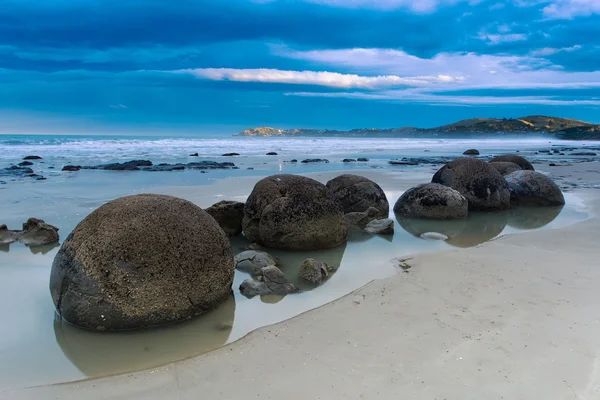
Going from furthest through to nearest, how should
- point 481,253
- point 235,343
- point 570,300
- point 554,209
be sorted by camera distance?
point 554,209, point 481,253, point 570,300, point 235,343

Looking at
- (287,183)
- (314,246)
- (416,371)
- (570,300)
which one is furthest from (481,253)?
(416,371)

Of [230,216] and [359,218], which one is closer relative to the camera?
[230,216]

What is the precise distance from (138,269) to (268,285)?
159cm

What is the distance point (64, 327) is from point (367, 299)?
119 inches

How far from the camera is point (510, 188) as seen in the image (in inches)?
457

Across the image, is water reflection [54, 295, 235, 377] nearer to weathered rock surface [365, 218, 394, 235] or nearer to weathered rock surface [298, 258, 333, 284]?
weathered rock surface [298, 258, 333, 284]

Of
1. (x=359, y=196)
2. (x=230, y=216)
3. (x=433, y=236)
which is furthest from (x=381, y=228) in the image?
(x=230, y=216)

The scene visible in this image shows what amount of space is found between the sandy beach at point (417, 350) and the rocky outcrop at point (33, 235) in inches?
179

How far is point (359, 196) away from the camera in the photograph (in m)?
9.80

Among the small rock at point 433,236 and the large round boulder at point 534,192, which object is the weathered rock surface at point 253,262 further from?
the large round boulder at point 534,192

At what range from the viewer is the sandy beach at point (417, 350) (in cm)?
341

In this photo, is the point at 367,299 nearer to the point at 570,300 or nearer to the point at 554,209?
the point at 570,300

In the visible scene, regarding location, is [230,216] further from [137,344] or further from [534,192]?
[534,192]

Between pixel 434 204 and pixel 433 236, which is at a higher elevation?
pixel 434 204
